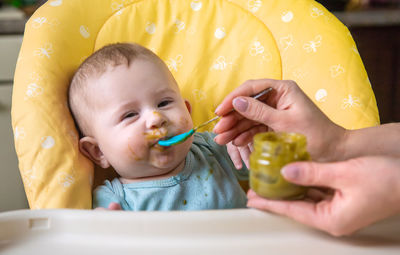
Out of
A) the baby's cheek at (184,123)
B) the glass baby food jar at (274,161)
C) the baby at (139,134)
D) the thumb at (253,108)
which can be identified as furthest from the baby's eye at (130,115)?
the glass baby food jar at (274,161)

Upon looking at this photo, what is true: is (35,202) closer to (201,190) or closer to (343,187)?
(201,190)

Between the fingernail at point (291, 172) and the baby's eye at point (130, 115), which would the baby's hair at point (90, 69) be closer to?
the baby's eye at point (130, 115)

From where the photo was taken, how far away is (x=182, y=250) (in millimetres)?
661

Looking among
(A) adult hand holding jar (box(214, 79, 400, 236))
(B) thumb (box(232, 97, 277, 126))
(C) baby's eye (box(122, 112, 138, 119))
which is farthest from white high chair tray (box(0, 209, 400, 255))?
(C) baby's eye (box(122, 112, 138, 119))

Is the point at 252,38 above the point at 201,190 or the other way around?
above

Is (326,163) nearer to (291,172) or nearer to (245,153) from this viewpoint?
(291,172)

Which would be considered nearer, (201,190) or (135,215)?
(135,215)

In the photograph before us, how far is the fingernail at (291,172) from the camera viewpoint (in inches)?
24.6

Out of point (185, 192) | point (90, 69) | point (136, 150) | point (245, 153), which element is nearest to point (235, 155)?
point (245, 153)

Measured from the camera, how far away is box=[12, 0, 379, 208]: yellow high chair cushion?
40.6 inches

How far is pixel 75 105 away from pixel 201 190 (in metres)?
0.37

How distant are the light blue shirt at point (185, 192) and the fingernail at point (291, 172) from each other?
413mm

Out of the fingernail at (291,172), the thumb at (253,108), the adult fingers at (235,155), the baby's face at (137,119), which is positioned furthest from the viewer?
the adult fingers at (235,155)

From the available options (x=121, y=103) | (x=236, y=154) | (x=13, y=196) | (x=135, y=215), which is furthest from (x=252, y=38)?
(x=13, y=196)
